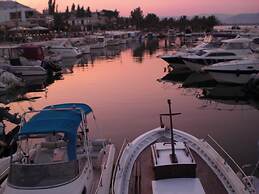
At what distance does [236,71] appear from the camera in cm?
3088

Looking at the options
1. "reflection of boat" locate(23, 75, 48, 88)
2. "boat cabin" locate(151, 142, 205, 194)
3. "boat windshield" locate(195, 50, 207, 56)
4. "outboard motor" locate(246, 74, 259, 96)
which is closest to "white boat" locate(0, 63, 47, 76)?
"reflection of boat" locate(23, 75, 48, 88)

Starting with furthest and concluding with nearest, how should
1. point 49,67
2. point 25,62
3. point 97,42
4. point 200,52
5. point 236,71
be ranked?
1. point 97,42
2. point 49,67
3. point 25,62
4. point 200,52
5. point 236,71

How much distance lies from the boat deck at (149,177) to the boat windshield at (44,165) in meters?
1.65

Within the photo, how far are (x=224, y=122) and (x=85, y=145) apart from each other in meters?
12.0

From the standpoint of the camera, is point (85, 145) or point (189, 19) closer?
point (85, 145)

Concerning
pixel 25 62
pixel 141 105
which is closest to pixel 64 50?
pixel 25 62

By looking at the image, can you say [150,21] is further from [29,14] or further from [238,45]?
[238,45]

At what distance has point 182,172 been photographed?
35.6 feet

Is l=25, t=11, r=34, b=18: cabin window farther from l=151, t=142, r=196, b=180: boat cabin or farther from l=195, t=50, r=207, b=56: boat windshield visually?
l=151, t=142, r=196, b=180: boat cabin

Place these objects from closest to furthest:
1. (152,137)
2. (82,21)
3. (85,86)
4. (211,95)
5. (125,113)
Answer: (152,137) < (125,113) < (211,95) < (85,86) < (82,21)

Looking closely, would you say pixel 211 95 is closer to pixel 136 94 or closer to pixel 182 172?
pixel 136 94

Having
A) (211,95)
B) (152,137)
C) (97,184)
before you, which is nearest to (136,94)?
(211,95)

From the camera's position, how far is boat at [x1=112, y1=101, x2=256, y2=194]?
411 inches

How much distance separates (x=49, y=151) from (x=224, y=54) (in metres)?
27.0
